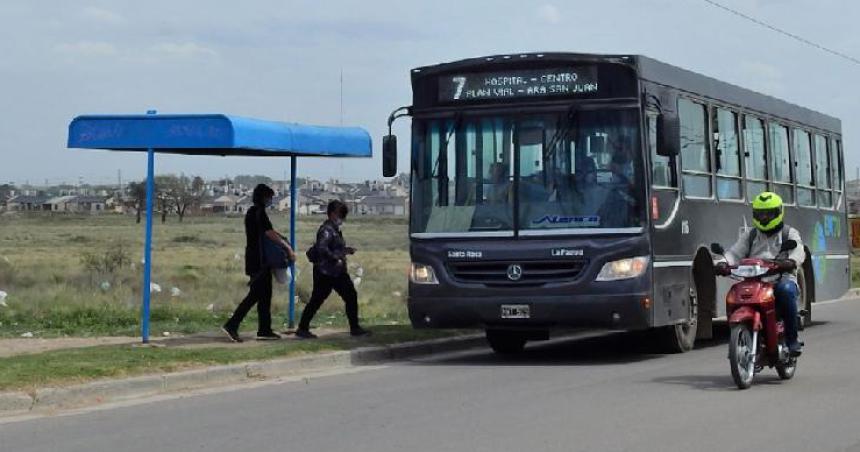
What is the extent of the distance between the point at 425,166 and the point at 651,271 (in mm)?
2824

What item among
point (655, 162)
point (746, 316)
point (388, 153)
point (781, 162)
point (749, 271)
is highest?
point (781, 162)

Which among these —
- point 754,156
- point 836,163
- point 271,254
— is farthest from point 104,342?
point 836,163

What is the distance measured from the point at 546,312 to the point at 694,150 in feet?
10.6

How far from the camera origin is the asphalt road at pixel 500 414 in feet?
31.3

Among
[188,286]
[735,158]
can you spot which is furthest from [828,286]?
[188,286]

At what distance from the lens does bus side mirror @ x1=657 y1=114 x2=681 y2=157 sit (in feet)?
48.1

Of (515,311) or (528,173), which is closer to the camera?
(515,311)

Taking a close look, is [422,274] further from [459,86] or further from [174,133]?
[174,133]

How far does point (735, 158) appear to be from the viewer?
17797mm

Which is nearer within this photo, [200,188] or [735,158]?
[735,158]

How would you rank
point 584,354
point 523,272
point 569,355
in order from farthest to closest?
1. point 584,354
2. point 569,355
3. point 523,272

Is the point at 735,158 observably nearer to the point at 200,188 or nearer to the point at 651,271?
the point at 651,271

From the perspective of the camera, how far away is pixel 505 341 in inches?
667

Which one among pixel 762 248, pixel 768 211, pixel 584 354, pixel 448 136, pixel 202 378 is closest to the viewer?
pixel 768 211
